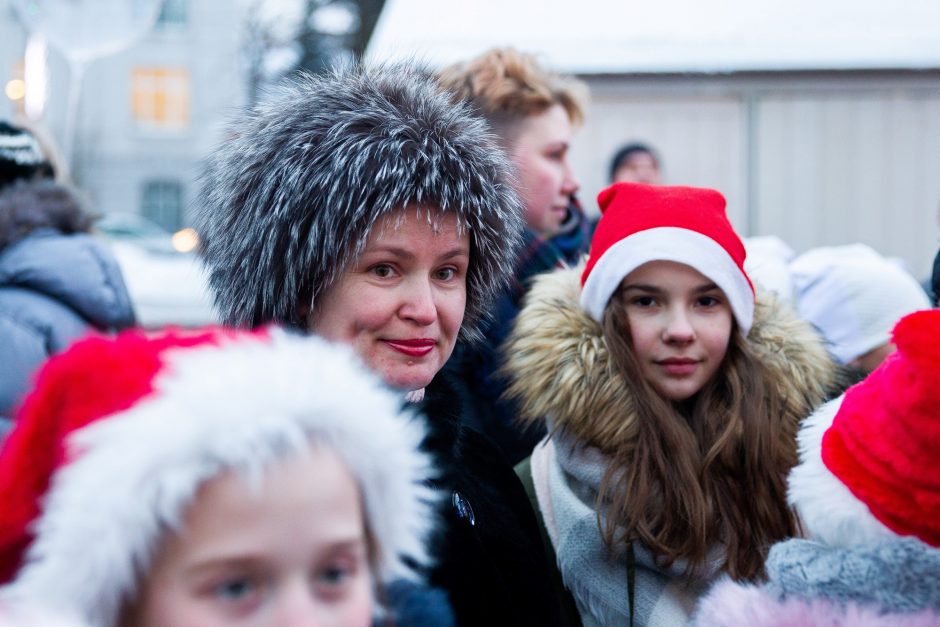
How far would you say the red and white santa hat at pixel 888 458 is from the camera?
1432 millimetres

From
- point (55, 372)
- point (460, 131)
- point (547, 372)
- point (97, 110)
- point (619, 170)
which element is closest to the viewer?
point (55, 372)

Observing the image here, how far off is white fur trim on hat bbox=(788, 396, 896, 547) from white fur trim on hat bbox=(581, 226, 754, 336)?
576mm

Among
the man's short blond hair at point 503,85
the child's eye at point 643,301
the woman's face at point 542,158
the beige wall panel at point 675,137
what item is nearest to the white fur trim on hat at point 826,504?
the child's eye at point 643,301

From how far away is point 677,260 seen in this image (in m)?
2.21

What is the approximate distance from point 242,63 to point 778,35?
49.3 feet

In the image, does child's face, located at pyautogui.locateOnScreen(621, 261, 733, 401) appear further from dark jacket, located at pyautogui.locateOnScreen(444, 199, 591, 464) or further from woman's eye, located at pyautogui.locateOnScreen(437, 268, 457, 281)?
woman's eye, located at pyautogui.locateOnScreen(437, 268, 457, 281)

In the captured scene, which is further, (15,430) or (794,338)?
(794,338)

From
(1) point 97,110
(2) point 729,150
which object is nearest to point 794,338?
(2) point 729,150

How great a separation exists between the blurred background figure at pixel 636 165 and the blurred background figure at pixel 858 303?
5.96 feet

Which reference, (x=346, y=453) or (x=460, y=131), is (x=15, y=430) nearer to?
(x=346, y=453)

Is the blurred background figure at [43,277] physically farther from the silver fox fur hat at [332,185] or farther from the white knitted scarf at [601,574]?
the white knitted scarf at [601,574]

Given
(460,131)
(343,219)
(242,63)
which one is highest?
(242,63)

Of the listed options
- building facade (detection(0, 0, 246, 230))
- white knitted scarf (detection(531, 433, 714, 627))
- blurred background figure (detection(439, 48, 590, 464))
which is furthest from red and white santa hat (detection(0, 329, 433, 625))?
building facade (detection(0, 0, 246, 230))

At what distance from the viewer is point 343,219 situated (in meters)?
1.83
